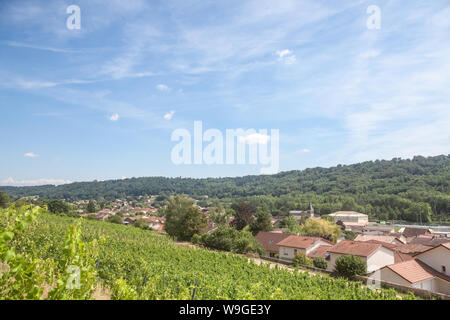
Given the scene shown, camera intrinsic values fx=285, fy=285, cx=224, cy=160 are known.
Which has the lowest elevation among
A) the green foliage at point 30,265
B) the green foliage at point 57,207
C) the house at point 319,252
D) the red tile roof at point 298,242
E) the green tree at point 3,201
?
the house at point 319,252

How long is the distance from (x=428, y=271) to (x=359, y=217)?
200 ft

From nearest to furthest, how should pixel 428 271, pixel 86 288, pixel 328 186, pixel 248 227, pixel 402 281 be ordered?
pixel 86 288
pixel 402 281
pixel 428 271
pixel 248 227
pixel 328 186

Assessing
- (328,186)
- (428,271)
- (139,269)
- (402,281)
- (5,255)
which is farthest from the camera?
(328,186)

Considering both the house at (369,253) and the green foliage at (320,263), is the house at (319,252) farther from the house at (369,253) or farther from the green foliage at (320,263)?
the house at (369,253)

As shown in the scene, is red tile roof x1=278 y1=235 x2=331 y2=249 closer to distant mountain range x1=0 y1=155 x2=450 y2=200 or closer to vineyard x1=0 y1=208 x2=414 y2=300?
vineyard x1=0 y1=208 x2=414 y2=300

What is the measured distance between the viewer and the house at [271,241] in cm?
3195

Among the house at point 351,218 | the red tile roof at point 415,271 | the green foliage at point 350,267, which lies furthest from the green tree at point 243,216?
the house at point 351,218

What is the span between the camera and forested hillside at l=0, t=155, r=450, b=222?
80.2m

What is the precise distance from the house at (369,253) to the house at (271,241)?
320 inches

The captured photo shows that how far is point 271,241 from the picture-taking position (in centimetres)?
3331

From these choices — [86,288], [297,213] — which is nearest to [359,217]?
[297,213]

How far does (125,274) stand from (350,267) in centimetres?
1631
